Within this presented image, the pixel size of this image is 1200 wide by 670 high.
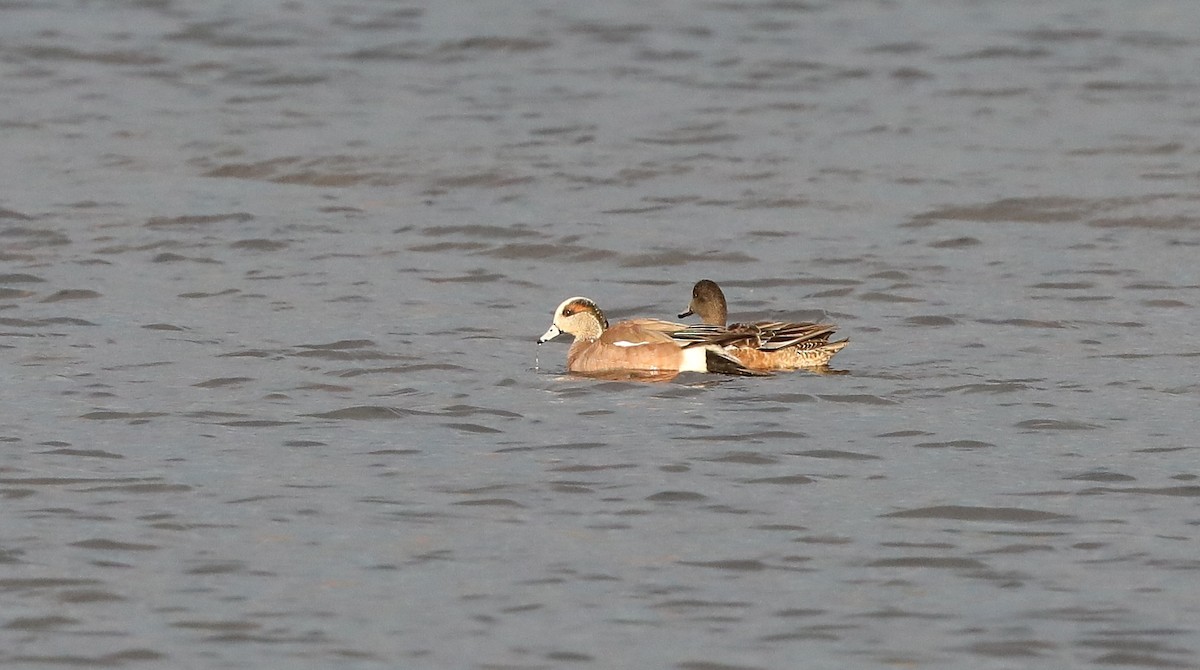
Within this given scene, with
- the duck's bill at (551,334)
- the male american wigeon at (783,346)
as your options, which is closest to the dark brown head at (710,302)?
the male american wigeon at (783,346)

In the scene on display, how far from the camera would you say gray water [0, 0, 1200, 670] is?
720 centimetres

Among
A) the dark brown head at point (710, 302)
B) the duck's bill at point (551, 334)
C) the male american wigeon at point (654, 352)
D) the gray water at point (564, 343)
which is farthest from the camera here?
the dark brown head at point (710, 302)

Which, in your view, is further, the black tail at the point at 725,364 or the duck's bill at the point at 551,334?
the duck's bill at the point at 551,334

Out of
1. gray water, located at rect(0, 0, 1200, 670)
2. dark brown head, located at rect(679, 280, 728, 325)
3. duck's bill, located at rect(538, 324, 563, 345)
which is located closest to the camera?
gray water, located at rect(0, 0, 1200, 670)

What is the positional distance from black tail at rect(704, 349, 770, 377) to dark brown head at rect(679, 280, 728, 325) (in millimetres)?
712

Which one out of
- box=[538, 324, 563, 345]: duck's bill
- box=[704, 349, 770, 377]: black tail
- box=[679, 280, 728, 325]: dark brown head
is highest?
box=[679, 280, 728, 325]: dark brown head

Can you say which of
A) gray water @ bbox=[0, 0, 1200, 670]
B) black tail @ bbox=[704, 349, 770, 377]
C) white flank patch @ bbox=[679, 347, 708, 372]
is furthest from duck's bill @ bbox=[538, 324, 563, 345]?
black tail @ bbox=[704, 349, 770, 377]

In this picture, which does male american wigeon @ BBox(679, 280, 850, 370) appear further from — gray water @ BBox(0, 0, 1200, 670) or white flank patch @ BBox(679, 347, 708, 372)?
gray water @ BBox(0, 0, 1200, 670)

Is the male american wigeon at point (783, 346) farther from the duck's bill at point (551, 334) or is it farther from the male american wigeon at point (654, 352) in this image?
the duck's bill at point (551, 334)

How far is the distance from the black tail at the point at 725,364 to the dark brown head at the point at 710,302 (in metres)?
0.71

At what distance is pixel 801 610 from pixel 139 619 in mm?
2132

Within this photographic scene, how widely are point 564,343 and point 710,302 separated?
1159 mm

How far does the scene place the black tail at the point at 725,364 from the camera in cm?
1116

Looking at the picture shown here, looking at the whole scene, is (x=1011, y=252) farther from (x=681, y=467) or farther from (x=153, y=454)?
(x=153, y=454)
